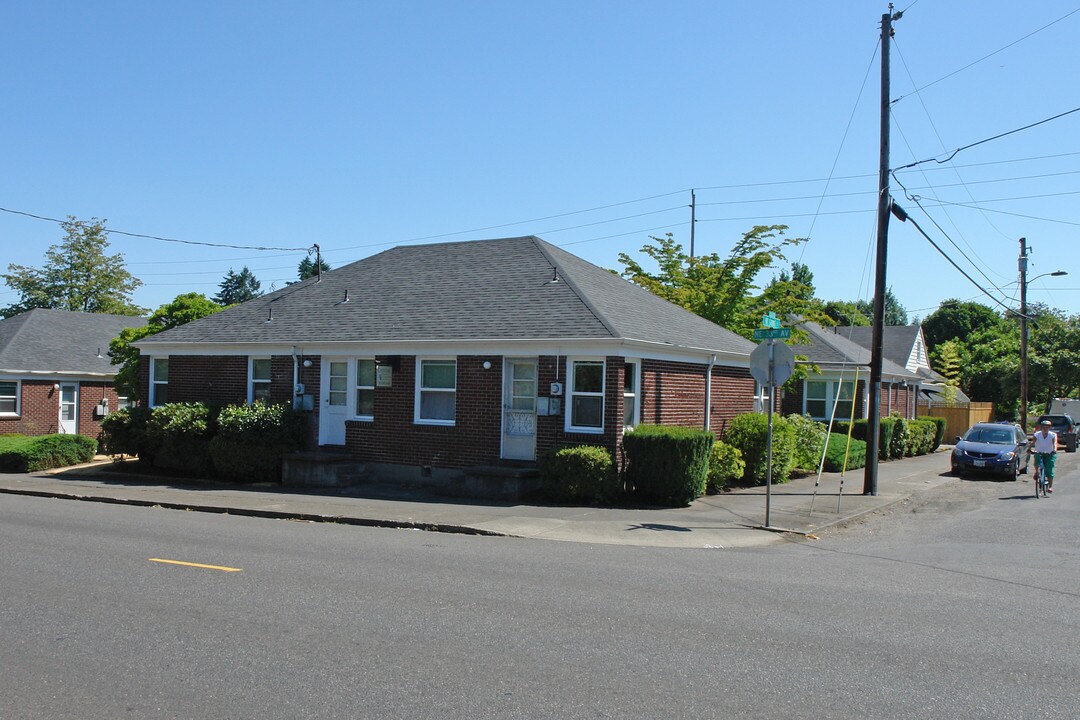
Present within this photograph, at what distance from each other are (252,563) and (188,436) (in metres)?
11.0

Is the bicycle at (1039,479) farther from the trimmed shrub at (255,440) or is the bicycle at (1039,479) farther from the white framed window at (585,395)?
the trimmed shrub at (255,440)

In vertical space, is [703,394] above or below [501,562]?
above

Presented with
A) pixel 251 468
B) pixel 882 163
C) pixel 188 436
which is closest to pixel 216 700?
pixel 251 468

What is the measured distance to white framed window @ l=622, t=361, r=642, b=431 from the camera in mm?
17156

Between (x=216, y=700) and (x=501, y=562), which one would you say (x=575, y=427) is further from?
(x=216, y=700)

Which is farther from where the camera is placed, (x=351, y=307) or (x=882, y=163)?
(x=351, y=307)

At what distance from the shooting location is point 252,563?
968 cm

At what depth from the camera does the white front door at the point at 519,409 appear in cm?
1727

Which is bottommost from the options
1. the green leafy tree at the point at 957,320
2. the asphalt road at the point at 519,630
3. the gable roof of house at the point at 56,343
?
the asphalt road at the point at 519,630

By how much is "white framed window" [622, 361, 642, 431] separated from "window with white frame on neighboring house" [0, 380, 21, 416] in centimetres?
2279

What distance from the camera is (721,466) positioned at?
703 inches

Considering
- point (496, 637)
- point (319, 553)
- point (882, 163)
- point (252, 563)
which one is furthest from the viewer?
point (882, 163)

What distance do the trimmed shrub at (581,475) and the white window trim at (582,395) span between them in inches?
27.0

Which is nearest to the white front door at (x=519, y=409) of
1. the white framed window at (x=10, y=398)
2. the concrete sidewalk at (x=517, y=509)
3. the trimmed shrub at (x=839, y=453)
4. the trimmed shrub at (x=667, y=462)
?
the concrete sidewalk at (x=517, y=509)
